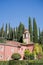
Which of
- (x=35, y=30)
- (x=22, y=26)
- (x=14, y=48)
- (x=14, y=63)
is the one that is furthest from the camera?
(x=22, y=26)

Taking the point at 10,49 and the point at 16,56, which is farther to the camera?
the point at 10,49

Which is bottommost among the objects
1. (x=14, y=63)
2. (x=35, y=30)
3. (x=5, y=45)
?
(x=14, y=63)

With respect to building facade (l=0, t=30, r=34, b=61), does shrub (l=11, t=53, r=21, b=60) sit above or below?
below

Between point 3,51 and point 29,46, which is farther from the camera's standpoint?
point 29,46

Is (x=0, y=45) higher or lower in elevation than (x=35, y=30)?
lower

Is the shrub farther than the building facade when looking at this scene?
No

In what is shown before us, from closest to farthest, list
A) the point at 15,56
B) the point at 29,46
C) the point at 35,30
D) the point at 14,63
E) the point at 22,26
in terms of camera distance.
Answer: the point at 14,63 → the point at 15,56 → the point at 29,46 → the point at 35,30 → the point at 22,26

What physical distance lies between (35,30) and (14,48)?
19.4 m

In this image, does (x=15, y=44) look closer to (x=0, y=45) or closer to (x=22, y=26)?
(x=0, y=45)

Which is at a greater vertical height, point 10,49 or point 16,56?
point 10,49

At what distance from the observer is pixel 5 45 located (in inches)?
1998

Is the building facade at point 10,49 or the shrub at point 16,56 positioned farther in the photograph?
the building facade at point 10,49

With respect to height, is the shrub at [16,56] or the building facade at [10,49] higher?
the building facade at [10,49]

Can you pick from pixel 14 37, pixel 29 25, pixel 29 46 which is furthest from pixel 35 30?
pixel 29 46
